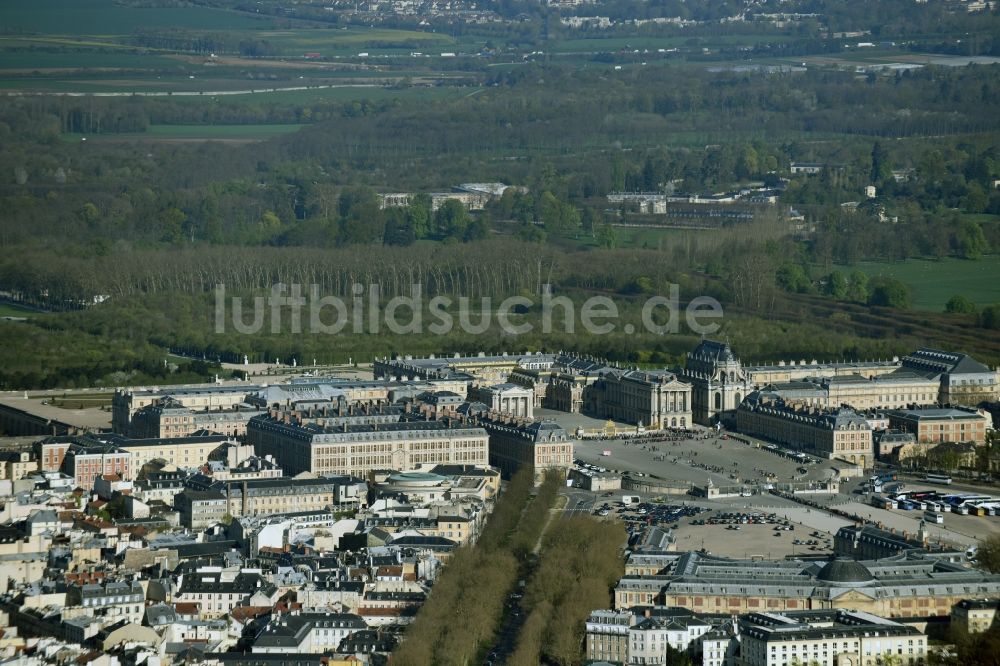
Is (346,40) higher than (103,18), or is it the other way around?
(103,18)

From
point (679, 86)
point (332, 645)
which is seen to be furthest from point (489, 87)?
point (332, 645)

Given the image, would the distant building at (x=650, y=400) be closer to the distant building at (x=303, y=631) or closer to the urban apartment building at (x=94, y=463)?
the urban apartment building at (x=94, y=463)

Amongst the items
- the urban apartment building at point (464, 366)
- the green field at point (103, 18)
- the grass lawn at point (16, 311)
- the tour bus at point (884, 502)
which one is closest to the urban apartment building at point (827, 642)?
the tour bus at point (884, 502)

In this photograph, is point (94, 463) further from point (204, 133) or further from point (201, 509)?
point (204, 133)

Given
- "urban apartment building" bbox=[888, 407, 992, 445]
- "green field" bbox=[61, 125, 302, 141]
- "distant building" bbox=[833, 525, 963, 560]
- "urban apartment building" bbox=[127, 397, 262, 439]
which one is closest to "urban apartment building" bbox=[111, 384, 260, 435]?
"urban apartment building" bbox=[127, 397, 262, 439]

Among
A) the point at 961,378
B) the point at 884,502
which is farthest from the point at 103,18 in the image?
the point at 884,502
